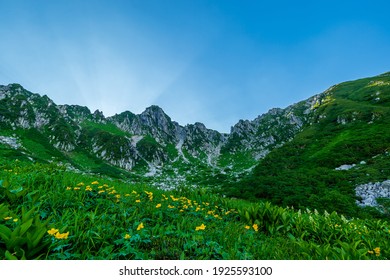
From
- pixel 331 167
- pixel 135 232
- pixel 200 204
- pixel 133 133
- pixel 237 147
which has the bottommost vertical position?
pixel 135 232

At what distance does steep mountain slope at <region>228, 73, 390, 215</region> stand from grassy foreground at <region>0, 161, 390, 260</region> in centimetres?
1607

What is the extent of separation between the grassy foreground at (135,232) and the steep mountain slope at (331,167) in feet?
52.7

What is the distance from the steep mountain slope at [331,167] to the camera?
22938 mm

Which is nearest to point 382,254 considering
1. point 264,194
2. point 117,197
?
point 117,197

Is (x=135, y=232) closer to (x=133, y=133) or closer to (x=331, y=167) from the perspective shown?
(x=331, y=167)

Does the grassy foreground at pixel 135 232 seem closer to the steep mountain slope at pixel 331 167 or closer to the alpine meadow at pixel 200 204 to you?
the alpine meadow at pixel 200 204

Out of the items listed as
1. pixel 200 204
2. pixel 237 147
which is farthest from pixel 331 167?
pixel 237 147

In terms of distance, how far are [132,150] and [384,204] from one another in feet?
317

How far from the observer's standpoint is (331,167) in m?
39.7

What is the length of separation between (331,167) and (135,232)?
45.1 meters

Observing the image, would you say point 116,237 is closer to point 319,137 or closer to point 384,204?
point 384,204

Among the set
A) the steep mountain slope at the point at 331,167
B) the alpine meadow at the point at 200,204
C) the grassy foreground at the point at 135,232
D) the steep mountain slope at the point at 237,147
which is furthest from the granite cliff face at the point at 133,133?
the grassy foreground at the point at 135,232

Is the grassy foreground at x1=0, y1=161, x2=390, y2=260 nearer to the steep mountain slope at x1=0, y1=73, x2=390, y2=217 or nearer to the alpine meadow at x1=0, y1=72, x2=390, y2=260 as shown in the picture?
the alpine meadow at x1=0, y1=72, x2=390, y2=260

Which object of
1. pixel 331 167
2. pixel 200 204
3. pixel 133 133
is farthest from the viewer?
pixel 133 133
